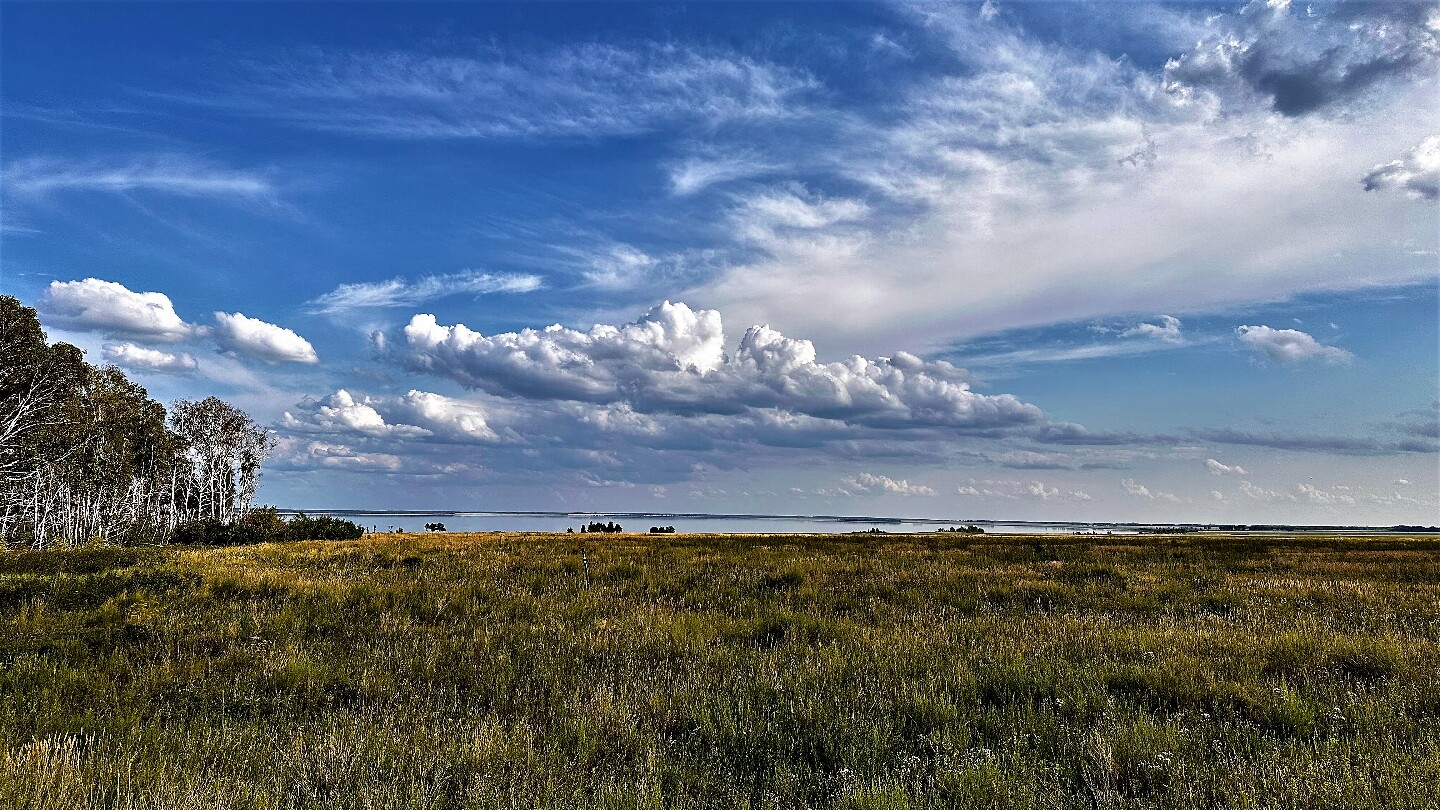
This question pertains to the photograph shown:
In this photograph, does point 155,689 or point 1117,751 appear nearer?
point 1117,751

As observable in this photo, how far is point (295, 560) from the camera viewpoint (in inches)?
830

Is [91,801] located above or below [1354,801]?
below

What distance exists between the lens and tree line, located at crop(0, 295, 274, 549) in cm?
3869

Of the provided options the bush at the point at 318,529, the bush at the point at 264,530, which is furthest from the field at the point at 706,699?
the bush at the point at 318,529

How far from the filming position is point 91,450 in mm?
49188

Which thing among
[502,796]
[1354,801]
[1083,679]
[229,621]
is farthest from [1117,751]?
[229,621]

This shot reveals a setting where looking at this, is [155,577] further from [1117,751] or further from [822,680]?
[1117,751]

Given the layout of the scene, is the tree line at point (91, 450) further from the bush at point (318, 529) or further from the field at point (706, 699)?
the field at point (706, 699)

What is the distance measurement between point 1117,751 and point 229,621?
11.8 metres

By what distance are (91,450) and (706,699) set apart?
6111 centimetres

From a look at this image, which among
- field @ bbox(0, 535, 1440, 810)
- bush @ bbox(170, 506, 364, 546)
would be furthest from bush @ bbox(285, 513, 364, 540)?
field @ bbox(0, 535, 1440, 810)

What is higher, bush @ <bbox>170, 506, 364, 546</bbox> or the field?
the field

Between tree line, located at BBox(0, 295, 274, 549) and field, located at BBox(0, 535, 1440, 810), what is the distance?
3489cm

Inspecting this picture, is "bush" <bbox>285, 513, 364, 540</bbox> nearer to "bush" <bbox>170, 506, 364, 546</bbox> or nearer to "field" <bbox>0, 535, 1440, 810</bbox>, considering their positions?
"bush" <bbox>170, 506, 364, 546</bbox>
